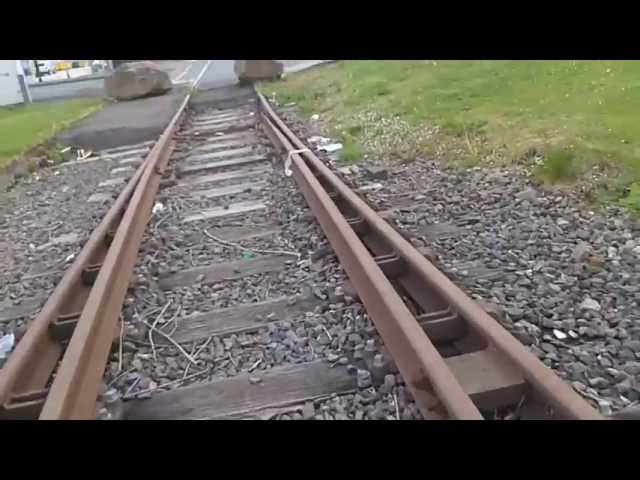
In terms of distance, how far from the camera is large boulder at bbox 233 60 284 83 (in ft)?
58.7

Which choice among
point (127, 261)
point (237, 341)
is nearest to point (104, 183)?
point (127, 261)

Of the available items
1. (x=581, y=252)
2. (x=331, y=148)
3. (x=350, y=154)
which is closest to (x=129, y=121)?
(x=331, y=148)

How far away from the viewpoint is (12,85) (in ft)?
66.5

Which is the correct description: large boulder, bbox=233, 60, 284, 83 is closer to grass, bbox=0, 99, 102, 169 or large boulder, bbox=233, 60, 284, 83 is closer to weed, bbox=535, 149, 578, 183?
grass, bbox=0, 99, 102, 169

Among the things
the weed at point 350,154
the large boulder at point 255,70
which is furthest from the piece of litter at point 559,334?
the large boulder at point 255,70

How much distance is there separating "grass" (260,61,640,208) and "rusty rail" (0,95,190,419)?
126 inches

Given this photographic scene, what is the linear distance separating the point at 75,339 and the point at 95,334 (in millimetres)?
179

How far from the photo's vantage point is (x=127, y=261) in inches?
175

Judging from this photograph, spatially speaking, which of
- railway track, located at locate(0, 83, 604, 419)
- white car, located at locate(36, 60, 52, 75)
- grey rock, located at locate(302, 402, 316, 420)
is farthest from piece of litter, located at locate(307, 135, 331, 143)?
white car, located at locate(36, 60, 52, 75)

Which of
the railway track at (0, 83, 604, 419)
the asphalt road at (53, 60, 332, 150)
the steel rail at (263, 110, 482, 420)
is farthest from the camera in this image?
the asphalt road at (53, 60, 332, 150)

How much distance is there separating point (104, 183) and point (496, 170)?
409 cm
